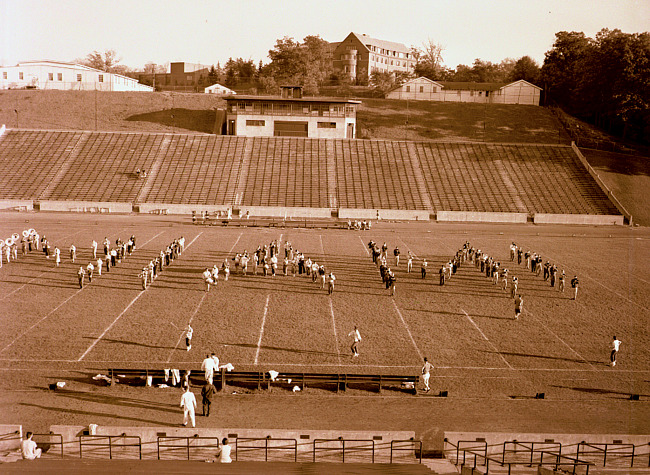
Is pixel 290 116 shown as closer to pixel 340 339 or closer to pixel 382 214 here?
pixel 382 214

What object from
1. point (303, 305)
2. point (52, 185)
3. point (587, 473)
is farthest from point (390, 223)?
point (587, 473)

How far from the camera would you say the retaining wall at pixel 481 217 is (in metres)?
59.2

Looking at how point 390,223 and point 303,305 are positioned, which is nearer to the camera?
point 303,305

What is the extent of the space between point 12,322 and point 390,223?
36715mm

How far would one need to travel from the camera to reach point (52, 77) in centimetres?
9125

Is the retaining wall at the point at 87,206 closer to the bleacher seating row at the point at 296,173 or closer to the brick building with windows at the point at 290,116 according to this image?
the bleacher seating row at the point at 296,173

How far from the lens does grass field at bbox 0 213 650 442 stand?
1738 centimetres

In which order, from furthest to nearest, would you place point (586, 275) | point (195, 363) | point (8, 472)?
point (586, 275)
point (195, 363)
point (8, 472)

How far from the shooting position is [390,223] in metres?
55.7

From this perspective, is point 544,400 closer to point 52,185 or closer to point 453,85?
point 52,185

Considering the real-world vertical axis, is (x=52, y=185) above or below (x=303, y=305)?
above

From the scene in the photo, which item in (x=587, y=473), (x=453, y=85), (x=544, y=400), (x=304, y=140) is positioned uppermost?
(x=453, y=85)

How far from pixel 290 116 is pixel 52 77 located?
41451mm

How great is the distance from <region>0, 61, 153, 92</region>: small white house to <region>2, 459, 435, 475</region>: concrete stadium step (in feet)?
284
